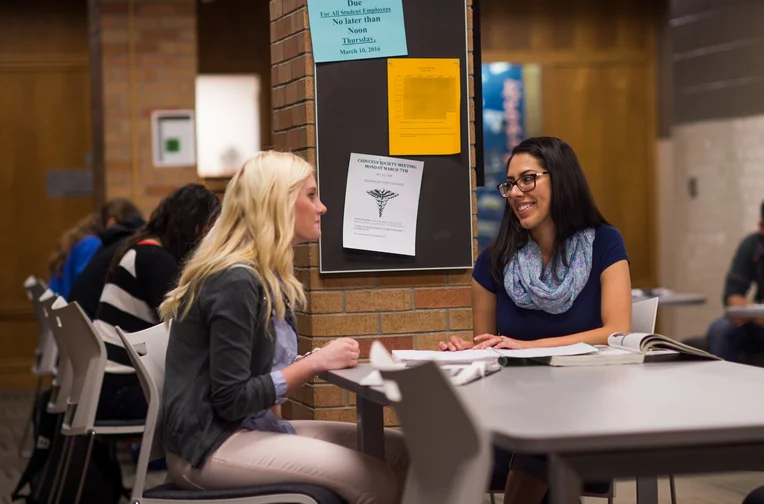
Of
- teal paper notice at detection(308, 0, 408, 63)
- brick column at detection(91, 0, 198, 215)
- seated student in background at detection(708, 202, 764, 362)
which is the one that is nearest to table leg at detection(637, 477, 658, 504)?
teal paper notice at detection(308, 0, 408, 63)

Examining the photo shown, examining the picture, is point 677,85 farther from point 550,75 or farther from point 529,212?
point 529,212

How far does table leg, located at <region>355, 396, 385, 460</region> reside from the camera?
2.63m

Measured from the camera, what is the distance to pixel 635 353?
2549 millimetres

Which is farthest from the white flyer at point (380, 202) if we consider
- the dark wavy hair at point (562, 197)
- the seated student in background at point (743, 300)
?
the seated student in background at point (743, 300)

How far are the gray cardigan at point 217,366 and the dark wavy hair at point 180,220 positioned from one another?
1822mm

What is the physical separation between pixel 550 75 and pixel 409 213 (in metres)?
5.76

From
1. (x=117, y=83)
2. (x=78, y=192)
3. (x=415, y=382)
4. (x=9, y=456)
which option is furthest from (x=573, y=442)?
(x=78, y=192)

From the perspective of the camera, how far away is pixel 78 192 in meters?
9.41

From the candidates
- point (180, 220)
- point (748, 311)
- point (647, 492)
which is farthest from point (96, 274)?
point (748, 311)

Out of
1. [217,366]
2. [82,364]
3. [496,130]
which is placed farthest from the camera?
[496,130]

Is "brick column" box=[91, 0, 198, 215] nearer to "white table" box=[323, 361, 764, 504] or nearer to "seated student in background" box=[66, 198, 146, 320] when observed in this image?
"seated student in background" box=[66, 198, 146, 320]

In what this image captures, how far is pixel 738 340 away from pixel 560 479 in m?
5.61

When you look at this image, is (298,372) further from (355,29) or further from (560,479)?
(355,29)

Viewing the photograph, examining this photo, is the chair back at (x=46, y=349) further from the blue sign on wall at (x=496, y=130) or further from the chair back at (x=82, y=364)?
the blue sign on wall at (x=496, y=130)
